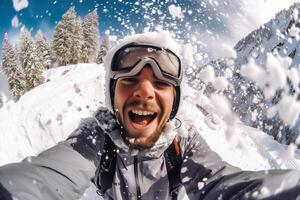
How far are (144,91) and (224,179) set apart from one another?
1.09 metres

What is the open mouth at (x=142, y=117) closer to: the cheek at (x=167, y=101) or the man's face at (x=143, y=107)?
the man's face at (x=143, y=107)

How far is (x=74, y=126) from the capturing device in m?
11.6

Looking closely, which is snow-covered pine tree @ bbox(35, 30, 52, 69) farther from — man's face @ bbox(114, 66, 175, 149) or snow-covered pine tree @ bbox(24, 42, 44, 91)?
man's face @ bbox(114, 66, 175, 149)

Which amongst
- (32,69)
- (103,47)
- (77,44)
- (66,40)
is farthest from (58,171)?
(103,47)

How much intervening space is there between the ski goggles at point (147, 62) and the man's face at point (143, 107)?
66 mm

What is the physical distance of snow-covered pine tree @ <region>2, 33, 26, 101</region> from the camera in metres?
42.3

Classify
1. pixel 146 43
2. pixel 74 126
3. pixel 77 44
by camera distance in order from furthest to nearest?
pixel 77 44 < pixel 74 126 < pixel 146 43

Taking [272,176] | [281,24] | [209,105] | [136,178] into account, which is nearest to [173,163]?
[136,178]

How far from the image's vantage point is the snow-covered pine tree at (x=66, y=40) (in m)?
44.8

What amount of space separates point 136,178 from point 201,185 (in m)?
0.68

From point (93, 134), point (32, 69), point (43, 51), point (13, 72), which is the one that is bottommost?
point (93, 134)

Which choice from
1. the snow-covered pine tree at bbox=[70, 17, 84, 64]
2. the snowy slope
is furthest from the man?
the snow-covered pine tree at bbox=[70, 17, 84, 64]

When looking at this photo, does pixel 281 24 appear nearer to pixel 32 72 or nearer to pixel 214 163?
pixel 32 72

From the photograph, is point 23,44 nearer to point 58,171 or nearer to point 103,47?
point 103,47
